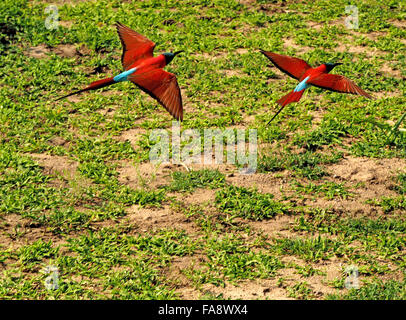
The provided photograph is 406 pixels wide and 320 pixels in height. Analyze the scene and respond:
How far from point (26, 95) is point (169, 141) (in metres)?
1.67

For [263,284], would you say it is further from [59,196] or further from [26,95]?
[26,95]

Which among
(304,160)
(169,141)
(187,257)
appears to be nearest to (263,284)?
(187,257)

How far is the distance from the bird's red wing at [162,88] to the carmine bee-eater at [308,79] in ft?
1.58

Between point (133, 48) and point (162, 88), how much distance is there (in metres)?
0.40

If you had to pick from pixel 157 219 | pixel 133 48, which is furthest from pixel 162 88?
pixel 157 219

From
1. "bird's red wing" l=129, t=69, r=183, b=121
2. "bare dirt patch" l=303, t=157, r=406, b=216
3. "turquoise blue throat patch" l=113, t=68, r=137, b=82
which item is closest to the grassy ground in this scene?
"bare dirt patch" l=303, t=157, r=406, b=216

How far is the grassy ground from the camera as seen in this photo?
437 centimetres

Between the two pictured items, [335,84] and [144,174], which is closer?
[335,84]

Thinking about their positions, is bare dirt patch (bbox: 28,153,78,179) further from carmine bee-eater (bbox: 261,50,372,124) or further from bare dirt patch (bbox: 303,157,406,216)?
carmine bee-eater (bbox: 261,50,372,124)

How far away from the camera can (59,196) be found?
5.04 m

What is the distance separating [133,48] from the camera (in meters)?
3.38

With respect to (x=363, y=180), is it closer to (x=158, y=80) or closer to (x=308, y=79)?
(x=308, y=79)

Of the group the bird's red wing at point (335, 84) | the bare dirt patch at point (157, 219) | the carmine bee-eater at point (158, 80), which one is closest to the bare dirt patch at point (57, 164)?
the bare dirt patch at point (157, 219)

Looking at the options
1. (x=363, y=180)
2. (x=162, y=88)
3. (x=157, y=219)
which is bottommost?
(x=157, y=219)
